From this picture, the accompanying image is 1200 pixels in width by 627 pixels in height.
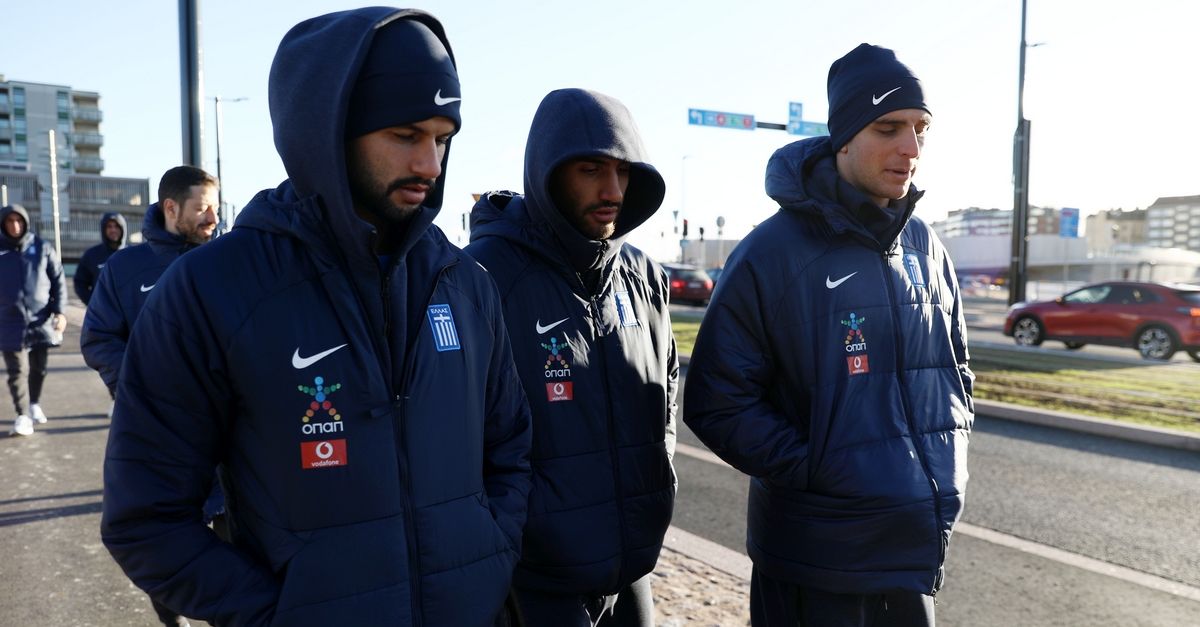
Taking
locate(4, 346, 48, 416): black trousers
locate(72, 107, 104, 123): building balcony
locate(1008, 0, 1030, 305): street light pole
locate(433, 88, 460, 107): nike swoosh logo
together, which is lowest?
locate(4, 346, 48, 416): black trousers

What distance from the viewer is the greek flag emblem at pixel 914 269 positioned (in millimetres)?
2650

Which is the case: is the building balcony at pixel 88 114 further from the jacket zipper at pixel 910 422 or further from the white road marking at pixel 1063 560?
the jacket zipper at pixel 910 422

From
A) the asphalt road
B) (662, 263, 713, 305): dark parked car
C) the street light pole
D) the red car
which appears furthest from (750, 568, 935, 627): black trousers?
(662, 263, 713, 305): dark parked car

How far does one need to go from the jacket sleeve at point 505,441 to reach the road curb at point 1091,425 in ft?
25.5

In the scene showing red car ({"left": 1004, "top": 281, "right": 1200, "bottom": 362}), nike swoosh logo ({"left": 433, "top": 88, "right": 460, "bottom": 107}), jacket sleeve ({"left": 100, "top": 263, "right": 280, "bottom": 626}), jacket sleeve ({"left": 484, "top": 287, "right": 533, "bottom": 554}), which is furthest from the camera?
red car ({"left": 1004, "top": 281, "right": 1200, "bottom": 362})

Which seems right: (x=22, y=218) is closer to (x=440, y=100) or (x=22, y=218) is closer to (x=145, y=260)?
(x=145, y=260)

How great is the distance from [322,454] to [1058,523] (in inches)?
210

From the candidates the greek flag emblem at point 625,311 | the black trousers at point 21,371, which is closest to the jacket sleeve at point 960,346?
the greek flag emblem at point 625,311

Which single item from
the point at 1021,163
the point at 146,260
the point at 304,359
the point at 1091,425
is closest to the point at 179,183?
the point at 146,260

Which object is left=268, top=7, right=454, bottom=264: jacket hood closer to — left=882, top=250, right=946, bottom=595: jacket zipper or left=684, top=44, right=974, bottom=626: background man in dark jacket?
left=684, top=44, right=974, bottom=626: background man in dark jacket

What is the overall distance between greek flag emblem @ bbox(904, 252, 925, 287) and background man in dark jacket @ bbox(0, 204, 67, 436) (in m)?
8.09

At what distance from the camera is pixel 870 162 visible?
2607mm

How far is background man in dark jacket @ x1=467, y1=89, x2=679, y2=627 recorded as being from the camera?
7.84ft

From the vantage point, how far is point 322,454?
165 cm
